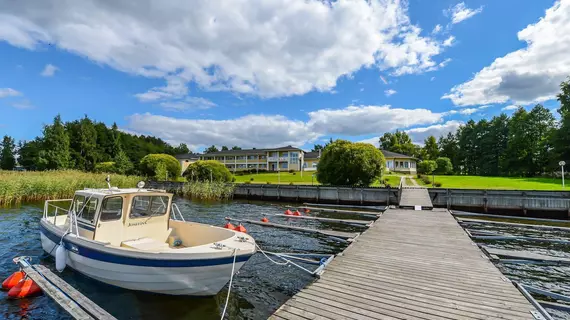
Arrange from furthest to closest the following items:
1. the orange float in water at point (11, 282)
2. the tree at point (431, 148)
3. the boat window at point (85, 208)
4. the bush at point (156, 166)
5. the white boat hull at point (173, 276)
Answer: the tree at point (431, 148)
the bush at point (156, 166)
the boat window at point (85, 208)
the orange float in water at point (11, 282)
the white boat hull at point (173, 276)

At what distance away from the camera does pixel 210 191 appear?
31250 millimetres

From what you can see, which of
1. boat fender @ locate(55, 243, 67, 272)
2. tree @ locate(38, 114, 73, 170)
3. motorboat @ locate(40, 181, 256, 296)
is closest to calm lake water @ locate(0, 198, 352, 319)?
motorboat @ locate(40, 181, 256, 296)

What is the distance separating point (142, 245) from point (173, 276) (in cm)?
205

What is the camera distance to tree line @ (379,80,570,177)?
5109 cm

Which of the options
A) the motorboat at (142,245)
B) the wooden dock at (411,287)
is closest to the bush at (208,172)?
the motorboat at (142,245)

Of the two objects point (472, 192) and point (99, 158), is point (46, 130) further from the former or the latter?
point (472, 192)

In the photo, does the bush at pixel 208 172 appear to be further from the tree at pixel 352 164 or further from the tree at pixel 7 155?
the tree at pixel 7 155

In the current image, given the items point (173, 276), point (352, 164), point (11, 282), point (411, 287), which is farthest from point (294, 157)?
point (411, 287)

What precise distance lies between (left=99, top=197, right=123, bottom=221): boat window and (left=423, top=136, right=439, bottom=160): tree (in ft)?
263

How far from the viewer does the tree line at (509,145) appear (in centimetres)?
5109

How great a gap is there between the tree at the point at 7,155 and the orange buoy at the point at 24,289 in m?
89.7

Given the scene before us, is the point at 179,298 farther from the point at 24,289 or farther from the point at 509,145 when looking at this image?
the point at 509,145

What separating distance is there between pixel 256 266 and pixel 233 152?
7049 cm

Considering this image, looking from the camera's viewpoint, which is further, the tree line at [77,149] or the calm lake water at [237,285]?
the tree line at [77,149]
